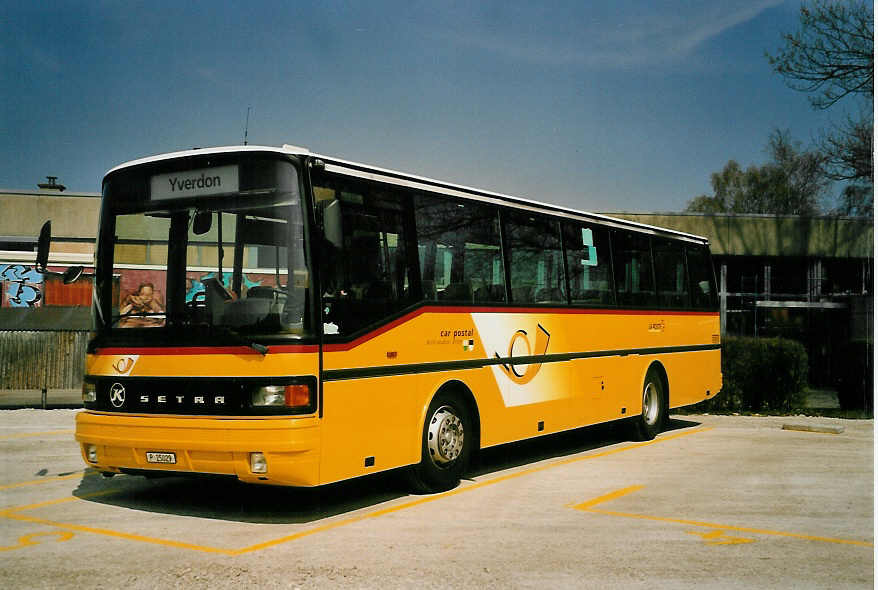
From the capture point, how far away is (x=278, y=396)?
25.7 feet

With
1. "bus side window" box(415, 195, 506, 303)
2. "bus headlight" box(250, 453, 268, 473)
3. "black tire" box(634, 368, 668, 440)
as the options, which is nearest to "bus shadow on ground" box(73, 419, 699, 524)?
"bus headlight" box(250, 453, 268, 473)

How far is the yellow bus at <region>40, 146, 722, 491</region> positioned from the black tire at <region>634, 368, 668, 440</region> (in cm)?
408

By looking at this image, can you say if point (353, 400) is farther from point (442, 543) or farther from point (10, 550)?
point (10, 550)

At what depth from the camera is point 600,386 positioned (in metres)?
13.4

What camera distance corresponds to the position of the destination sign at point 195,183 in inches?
326

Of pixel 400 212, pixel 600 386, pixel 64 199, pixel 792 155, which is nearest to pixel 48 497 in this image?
pixel 400 212

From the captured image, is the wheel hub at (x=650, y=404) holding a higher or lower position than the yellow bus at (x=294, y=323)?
lower

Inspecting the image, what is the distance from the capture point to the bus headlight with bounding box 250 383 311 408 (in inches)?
308

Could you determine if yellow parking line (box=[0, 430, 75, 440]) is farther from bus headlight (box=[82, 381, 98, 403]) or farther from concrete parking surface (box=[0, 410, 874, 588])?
bus headlight (box=[82, 381, 98, 403])

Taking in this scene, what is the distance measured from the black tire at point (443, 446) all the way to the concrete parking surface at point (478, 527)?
0.16m

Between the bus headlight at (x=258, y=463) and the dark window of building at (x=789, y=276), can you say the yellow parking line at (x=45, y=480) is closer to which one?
the bus headlight at (x=258, y=463)

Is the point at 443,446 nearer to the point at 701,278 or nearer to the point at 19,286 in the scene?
Result: the point at 701,278

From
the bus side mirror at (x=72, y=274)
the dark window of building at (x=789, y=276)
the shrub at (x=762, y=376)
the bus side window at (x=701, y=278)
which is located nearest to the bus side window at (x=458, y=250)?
the bus side mirror at (x=72, y=274)

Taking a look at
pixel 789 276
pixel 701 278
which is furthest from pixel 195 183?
pixel 789 276
